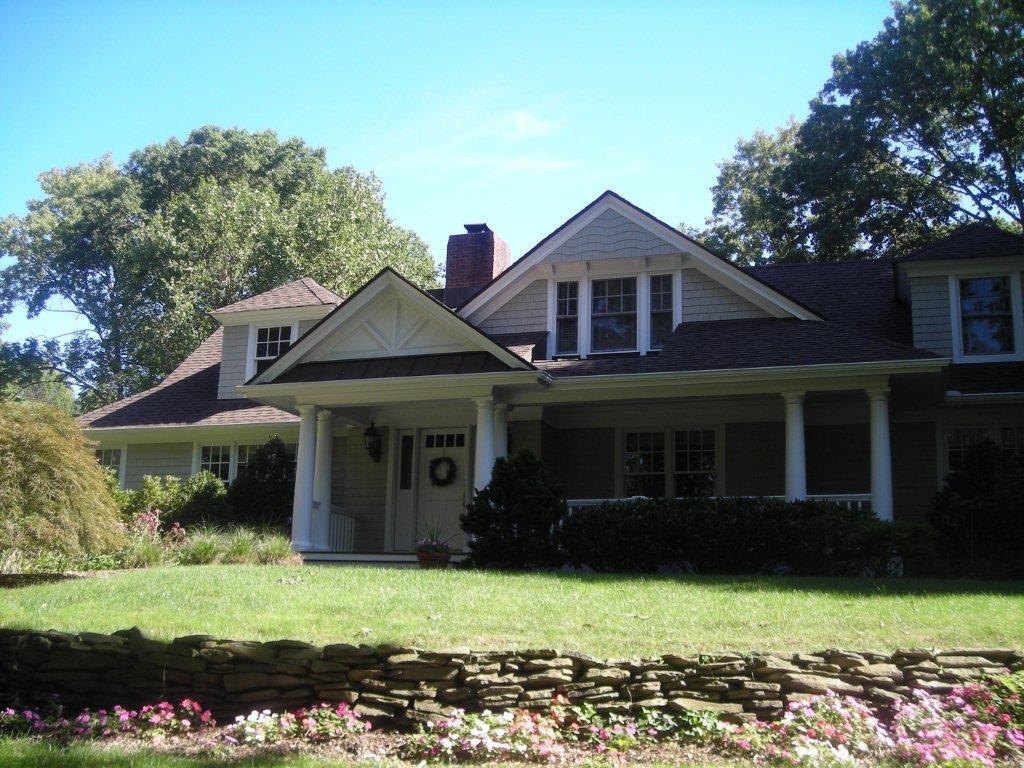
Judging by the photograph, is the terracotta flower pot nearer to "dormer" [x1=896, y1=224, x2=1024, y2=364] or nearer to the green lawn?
the green lawn

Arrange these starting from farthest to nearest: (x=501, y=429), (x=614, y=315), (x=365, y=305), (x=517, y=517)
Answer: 1. (x=614, y=315)
2. (x=365, y=305)
3. (x=501, y=429)
4. (x=517, y=517)

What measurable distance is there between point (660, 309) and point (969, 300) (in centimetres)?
503

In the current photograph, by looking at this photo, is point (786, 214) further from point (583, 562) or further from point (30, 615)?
point (30, 615)

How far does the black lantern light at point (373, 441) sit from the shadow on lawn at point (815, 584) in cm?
617

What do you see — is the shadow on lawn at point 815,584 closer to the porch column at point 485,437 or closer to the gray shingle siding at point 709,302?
the porch column at point 485,437

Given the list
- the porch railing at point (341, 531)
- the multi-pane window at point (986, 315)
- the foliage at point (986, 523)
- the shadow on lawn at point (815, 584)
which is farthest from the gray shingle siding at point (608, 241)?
the shadow on lawn at point (815, 584)

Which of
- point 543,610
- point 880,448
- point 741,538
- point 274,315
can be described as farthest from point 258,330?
point 543,610

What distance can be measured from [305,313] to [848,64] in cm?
1697

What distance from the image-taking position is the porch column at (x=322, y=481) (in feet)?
53.2

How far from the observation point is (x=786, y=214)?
94.9 ft

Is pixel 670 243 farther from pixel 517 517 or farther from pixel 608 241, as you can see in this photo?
pixel 517 517

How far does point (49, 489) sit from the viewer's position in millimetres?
12203

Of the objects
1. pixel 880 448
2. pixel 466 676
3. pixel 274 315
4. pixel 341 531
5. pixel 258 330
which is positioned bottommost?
pixel 466 676

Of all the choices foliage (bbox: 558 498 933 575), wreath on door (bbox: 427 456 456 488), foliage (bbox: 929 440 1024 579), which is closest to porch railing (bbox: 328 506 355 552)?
wreath on door (bbox: 427 456 456 488)
